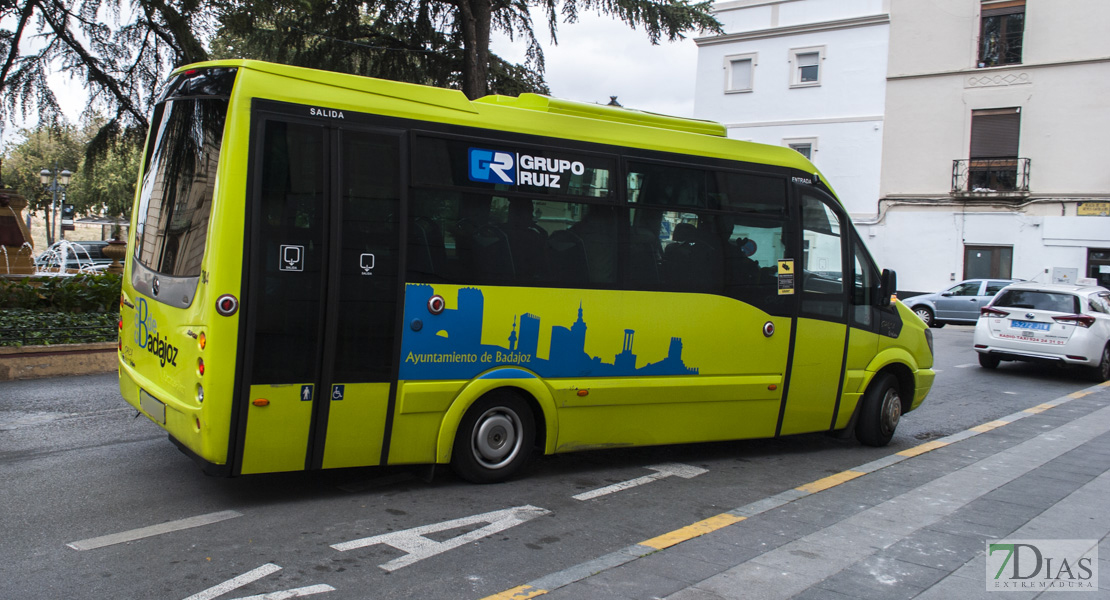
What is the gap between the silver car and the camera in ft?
83.2

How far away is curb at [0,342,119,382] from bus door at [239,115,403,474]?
6005mm

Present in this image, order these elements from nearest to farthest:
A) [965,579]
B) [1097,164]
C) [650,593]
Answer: [650,593] → [965,579] → [1097,164]

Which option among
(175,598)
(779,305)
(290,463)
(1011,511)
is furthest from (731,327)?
(175,598)

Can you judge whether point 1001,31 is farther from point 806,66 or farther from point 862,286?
point 862,286

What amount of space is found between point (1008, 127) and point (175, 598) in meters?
32.1

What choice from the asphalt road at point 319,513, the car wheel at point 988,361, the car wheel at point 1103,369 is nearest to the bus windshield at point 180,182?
the asphalt road at point 319,513

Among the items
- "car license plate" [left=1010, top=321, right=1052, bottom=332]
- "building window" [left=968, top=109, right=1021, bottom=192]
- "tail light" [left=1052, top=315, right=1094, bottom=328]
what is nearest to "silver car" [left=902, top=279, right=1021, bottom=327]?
"building window" [left=968, top=109, right=1021, bottom=192]

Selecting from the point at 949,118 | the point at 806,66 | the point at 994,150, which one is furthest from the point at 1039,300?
the point at 806,66

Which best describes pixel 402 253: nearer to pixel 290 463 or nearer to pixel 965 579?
pixel 290 463

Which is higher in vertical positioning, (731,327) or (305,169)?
(305,169)

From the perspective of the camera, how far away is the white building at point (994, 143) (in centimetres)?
2873

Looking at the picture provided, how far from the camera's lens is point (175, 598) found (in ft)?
13.1

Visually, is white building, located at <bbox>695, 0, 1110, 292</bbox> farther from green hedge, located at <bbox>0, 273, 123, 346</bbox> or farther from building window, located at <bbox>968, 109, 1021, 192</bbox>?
green hedge, located at <bbox>0, 273, 123, 346</bbox>

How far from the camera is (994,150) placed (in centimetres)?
3022
